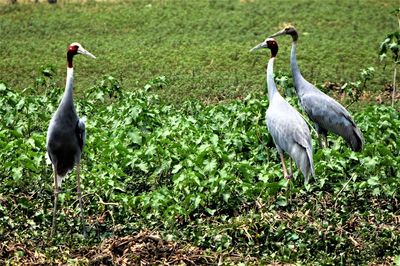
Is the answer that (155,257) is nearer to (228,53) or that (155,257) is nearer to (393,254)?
(393,254)

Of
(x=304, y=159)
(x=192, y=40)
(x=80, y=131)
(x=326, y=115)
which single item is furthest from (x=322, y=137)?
(x=192, y=40)

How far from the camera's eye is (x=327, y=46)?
67.7 ft

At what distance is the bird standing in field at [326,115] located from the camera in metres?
10.0

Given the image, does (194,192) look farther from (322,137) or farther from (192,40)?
(192,40)

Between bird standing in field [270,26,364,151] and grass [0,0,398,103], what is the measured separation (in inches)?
224

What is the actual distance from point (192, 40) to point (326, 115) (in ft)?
38.2

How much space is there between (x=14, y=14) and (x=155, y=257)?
19.8 meters

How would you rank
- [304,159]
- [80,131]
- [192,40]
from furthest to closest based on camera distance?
[192,40]
[304,159]
[80,131]

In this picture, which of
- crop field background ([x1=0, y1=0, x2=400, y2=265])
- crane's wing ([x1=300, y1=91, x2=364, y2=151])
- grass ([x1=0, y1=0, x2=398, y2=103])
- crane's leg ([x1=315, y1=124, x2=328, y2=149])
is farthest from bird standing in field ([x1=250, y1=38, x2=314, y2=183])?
grass ([x1=0, y1=0, x2=398, y2=103])

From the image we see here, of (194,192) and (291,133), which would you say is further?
(291,133)

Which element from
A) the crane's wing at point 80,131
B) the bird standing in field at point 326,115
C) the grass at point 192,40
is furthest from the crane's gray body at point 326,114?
the grass at point 192,40

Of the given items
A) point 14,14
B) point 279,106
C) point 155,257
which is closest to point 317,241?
point 155,257

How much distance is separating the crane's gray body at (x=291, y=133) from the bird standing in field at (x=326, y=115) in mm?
1390

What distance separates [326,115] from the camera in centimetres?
1028
